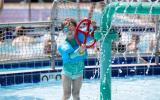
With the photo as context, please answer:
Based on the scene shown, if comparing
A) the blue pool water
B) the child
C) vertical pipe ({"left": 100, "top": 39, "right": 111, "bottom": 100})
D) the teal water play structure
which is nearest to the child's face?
the child

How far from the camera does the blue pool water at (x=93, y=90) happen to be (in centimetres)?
895

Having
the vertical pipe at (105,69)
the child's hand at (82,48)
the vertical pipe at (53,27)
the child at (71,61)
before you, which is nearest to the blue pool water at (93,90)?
the vertical pipe at (53,27)

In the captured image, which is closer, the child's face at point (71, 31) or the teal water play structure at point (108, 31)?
the teal water play structure at point (108, 31)

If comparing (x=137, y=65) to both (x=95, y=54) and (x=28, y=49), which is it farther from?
(x=28, y=49)

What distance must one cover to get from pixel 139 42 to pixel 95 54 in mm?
1623

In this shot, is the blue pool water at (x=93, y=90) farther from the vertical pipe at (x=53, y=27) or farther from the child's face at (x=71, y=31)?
the child's face at (x=71, y=31)

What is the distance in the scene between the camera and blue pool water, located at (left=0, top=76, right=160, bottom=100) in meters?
8.95

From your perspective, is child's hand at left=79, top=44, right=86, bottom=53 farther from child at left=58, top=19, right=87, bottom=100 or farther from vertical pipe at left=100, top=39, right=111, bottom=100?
vertical pipe at left=100, top=39, right=111, bottom=100

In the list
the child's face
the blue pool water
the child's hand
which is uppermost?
the child's face

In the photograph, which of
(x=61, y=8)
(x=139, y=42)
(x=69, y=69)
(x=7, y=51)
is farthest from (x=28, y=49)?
(x=69, y=69)

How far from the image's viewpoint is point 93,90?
9.57 metres

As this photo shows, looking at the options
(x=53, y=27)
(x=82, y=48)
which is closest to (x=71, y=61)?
(x=82, y=48)

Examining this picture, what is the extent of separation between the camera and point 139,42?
12.3 meters

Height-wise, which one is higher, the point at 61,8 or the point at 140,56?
the point at 61,8
